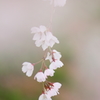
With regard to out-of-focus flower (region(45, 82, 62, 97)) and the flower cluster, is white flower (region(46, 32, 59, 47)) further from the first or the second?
out-of-focus flower (region(45, 82, 62, 97))

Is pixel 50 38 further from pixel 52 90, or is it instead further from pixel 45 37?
pixel 52 90

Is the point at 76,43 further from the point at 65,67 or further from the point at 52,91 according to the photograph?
the point at 52,91

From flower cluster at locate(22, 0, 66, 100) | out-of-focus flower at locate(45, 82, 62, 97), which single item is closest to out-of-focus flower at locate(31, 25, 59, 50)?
flower cluster at locate(22, 0, 66, 100)

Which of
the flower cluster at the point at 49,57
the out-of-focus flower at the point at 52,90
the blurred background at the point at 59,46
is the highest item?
the blurred background at the point at 59,46

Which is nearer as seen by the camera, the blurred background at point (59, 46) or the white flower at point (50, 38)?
the white flower at point (50, 38)

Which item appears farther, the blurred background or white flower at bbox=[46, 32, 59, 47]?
the blurred background

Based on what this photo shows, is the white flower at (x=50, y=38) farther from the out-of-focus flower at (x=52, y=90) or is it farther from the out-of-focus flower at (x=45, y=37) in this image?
the out-of-focus flower at (x=52, y=90)

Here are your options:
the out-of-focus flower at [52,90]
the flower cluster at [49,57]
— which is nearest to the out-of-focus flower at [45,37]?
the flower cluster at [49,57]

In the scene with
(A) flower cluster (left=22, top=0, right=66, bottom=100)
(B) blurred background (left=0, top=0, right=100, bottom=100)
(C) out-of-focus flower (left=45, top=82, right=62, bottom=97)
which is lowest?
(C) out-of-focus flower (left=45, top=82, right=62, bottom=97)

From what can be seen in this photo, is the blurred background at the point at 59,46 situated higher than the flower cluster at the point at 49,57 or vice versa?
A: the blurred background at the point at 59,46
